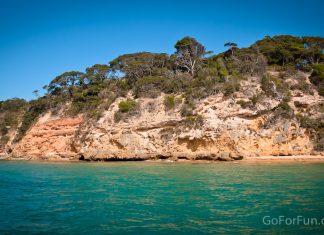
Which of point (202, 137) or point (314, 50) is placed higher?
point (314, 50)

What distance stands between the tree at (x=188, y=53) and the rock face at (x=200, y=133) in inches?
365

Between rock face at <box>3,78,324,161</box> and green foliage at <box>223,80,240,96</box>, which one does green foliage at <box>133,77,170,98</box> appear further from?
green foliage at <box>223,80,240,96</box>

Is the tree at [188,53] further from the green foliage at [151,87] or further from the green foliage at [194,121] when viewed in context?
the green foliage at [194,121]

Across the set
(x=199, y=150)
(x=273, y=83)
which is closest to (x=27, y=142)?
(x=199, y=150)

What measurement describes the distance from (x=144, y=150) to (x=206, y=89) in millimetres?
10096

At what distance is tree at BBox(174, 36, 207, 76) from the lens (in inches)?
1722

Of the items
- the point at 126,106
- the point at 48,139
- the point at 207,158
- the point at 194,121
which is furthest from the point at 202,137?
the point at 48,139

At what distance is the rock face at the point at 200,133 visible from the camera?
29.7 m

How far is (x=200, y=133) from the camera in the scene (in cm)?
3081

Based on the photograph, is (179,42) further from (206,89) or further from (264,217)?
(264,217)

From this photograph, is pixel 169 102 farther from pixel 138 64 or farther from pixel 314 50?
pixel 314 50

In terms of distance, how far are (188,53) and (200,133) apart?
55.4 feet

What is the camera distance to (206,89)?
1363 inches

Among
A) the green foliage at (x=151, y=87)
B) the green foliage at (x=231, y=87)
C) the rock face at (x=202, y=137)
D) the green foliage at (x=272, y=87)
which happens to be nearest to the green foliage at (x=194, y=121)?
the rock face at (x=202, y=137)
